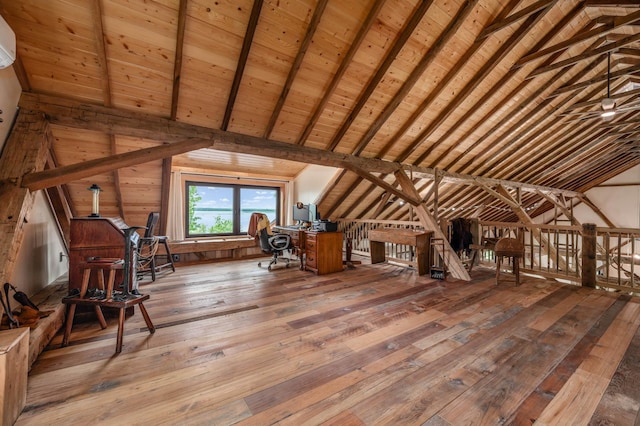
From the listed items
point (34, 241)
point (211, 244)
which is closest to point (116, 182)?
point (34, 241)

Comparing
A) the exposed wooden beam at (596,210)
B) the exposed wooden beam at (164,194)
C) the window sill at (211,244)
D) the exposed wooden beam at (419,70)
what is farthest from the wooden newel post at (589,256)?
the exposed wooden beam at (596,210)

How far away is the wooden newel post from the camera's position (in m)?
3.78

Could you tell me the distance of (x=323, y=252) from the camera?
15.2 feet

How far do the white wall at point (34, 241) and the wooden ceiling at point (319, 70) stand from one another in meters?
0.30

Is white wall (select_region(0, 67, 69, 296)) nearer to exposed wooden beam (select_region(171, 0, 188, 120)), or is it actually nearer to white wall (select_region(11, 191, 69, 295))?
white wall (select_region(11, 191, 69, 295))

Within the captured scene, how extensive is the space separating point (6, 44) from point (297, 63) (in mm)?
2298

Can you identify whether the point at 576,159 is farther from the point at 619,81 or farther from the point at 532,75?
the point at 532,75

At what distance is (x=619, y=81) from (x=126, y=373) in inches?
358

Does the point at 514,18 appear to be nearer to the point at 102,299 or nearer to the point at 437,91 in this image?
→ the point at 437,91

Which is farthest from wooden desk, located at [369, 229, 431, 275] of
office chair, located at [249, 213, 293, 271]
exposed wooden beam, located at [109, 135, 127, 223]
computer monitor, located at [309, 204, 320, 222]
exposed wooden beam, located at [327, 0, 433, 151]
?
exposed wooden beam, located at [109, 135, 127, 223]

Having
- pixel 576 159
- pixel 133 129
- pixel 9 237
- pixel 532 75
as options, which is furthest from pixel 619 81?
pixel 9 237

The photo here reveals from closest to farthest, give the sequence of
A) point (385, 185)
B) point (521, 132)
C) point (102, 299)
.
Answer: point (102, 299) < point (385, 185) < point (521, 132)

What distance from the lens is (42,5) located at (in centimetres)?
207

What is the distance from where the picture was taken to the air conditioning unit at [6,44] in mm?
1438
